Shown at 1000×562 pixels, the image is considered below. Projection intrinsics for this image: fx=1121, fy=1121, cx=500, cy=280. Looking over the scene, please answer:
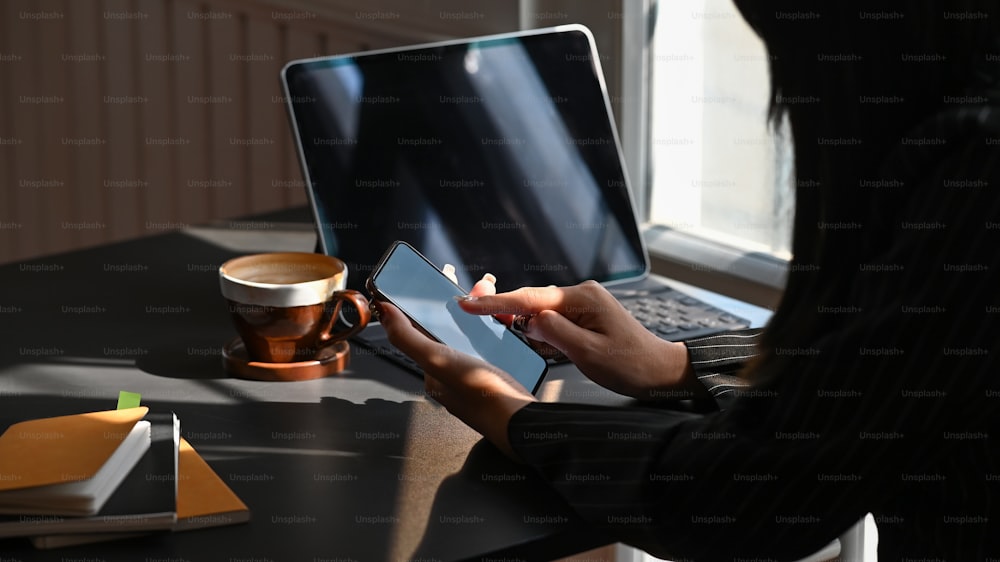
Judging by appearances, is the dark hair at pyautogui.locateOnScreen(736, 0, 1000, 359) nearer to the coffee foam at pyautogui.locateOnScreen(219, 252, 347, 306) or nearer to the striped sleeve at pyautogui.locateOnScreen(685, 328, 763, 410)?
the striped sleeve at pyautogui.locateOnScreen(685, 328, 763, 410)

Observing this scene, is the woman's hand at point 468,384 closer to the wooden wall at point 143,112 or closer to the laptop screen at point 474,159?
the laptop screen at point 474,159

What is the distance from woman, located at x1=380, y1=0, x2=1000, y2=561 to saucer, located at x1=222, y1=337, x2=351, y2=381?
31 centimetres

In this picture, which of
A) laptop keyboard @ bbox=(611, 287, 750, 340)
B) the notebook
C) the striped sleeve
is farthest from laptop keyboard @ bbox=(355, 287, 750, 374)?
the notebook

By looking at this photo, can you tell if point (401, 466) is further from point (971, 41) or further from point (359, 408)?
point (971, 41)

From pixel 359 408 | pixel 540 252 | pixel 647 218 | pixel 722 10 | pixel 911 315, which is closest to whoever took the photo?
pixel 911 315

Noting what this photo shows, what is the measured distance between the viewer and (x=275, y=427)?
3.28 feet

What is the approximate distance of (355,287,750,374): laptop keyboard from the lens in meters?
1.22

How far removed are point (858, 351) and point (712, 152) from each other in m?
1.05

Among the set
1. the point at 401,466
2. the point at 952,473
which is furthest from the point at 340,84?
the point at 952,473

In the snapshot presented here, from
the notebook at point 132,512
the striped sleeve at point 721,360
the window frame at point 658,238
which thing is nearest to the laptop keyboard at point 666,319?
the striped sleeve at point 721,360

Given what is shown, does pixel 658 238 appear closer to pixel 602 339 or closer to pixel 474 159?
pixel 474 159

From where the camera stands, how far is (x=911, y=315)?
70 cm

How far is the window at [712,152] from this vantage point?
5.37 feet

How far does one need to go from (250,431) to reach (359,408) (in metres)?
0.11
